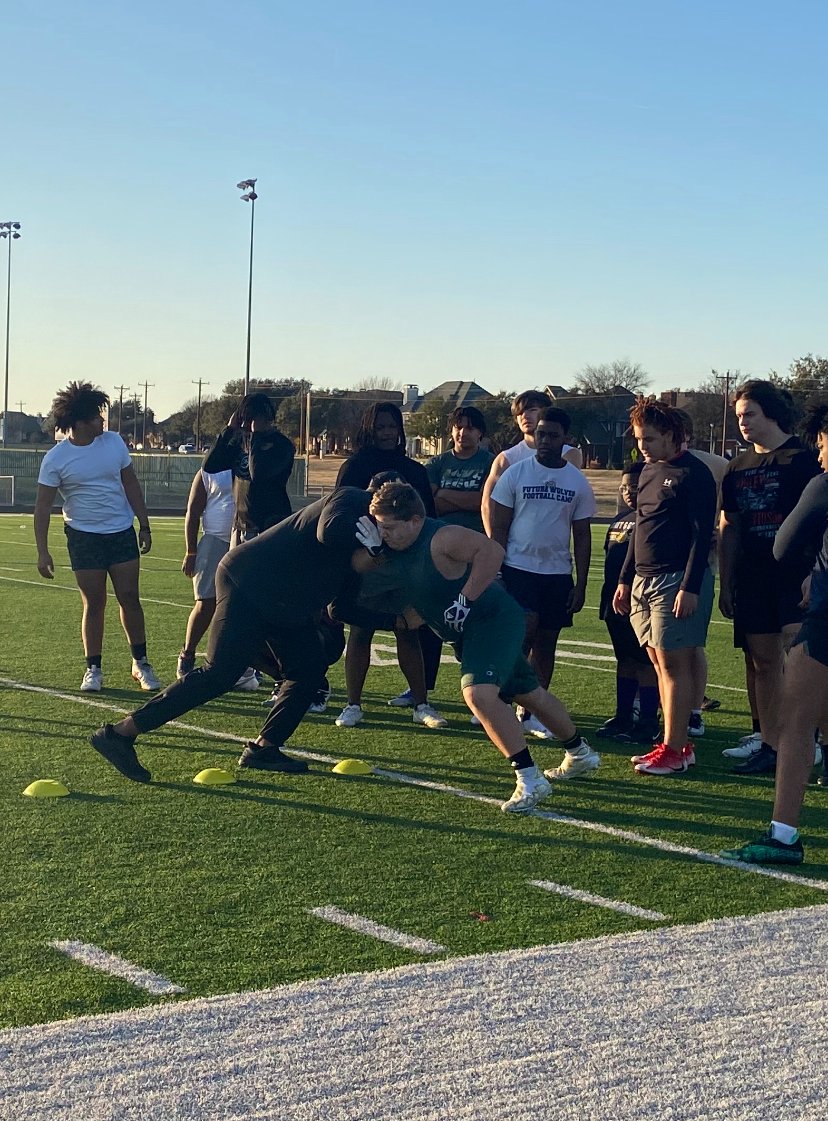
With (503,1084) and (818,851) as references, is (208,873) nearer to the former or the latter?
(503,1084)

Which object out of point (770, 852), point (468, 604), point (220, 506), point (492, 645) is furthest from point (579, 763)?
point (220, 506)

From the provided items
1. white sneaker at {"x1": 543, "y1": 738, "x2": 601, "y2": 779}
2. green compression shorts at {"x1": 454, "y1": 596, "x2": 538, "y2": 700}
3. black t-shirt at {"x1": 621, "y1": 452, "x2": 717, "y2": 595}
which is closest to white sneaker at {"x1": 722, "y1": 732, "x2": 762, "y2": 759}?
white sneaker at {"x1": 543, "y1": 738, "x2": 601, "y2": 779}

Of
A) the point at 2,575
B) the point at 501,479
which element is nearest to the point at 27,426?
the point at 2,575

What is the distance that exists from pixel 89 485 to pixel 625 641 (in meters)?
3.86

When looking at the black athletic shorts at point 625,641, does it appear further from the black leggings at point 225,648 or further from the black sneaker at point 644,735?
the black leggings at point 225,648

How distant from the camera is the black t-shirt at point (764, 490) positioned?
7004mm

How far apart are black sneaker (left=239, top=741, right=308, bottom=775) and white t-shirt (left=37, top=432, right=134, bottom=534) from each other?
288 centimetres

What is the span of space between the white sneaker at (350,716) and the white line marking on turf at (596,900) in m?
3.31

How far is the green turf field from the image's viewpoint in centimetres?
438

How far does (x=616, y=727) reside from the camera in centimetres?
827

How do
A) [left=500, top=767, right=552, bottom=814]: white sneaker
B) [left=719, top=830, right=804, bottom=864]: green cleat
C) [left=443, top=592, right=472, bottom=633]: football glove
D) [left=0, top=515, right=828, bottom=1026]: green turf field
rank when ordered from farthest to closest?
1. [left=500, top=767, right=552, bottom=814]: white sneaker
2. [left=443, top=592, right=472, bottom=633]: football glove
3. [left=719, top=830, right=804, bottom=864]: green cleat
4. [left=0, top=515, right=828, bottom=1026]: green turf field

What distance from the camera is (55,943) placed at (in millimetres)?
4418

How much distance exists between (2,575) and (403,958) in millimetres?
15727

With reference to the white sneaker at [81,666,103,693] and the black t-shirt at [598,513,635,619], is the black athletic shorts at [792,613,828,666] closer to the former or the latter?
the black t-shirt at [598,513,635,619]
